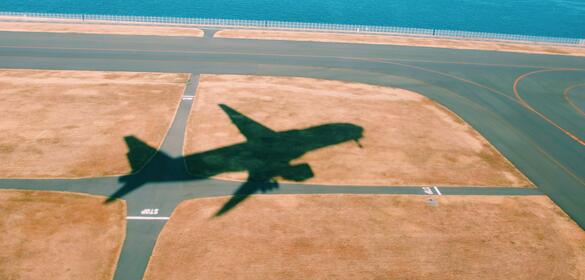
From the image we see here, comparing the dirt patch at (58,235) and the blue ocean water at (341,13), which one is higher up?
the blue ocean water at (341,13)

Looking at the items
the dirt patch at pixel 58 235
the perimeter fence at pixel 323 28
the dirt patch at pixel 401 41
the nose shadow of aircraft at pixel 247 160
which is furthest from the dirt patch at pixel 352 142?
the perimeter fence at pixel 323 28

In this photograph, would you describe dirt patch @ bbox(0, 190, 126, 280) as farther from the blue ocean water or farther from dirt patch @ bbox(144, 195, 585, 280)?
the blue ocean water

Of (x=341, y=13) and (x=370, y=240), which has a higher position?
(x=341, y=13)

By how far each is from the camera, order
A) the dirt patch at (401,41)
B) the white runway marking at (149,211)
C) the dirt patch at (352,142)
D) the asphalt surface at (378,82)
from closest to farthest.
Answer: the white runway marking at (149,211) → the asphalt surface at (378,82) → the dirt patch at (352,142) → the dirt patch at (401,41)

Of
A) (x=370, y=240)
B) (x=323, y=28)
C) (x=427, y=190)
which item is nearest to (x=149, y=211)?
(x=370, y=240)

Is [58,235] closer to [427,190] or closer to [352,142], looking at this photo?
[352,142]

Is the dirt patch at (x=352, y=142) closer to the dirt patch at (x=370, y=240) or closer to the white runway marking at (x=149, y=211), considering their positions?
the dirt patch at (x=370, y=240)
